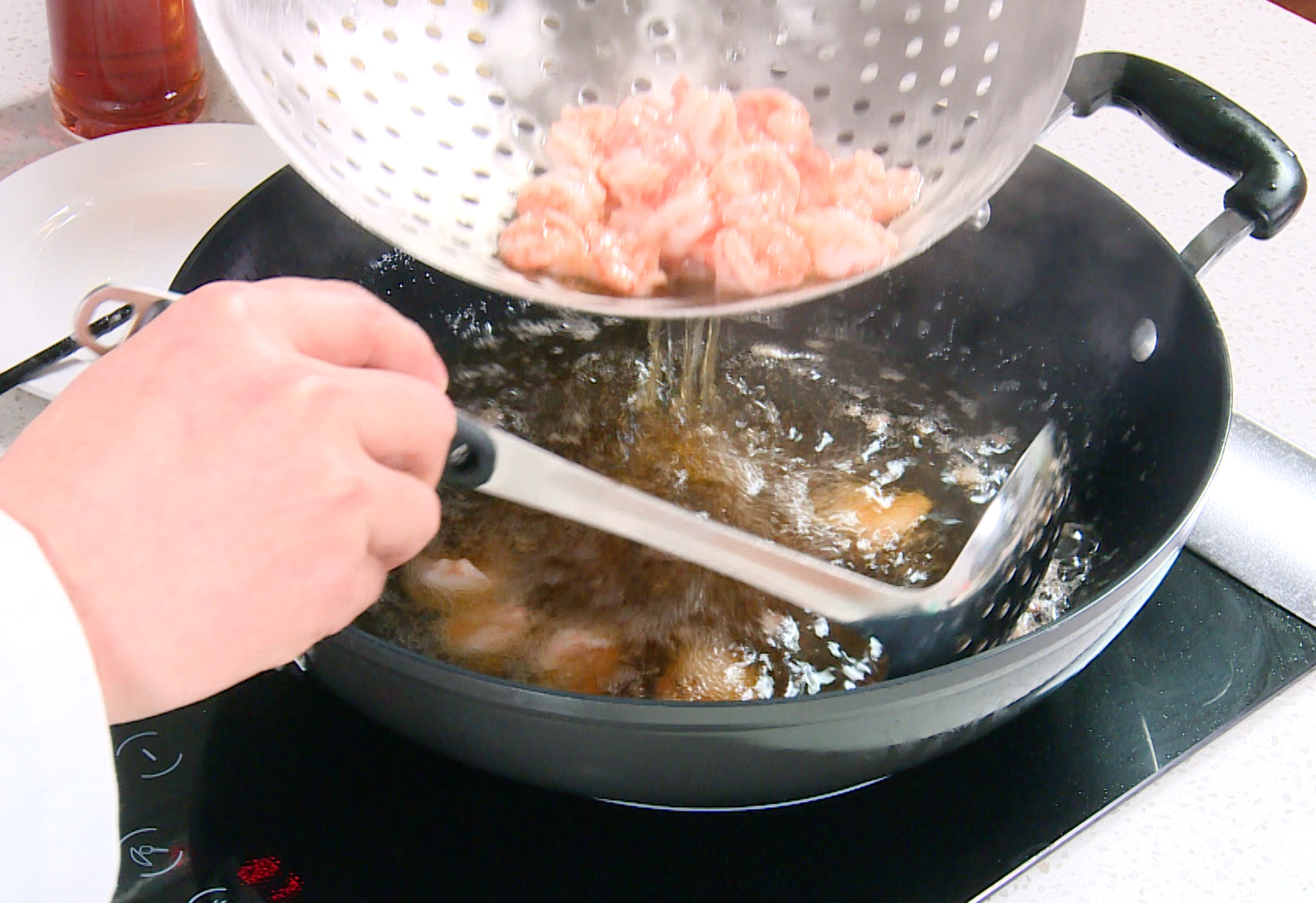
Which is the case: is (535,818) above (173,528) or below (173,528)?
below

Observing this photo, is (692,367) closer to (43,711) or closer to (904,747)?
(904,747)

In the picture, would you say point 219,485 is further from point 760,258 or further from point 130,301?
point 760,258

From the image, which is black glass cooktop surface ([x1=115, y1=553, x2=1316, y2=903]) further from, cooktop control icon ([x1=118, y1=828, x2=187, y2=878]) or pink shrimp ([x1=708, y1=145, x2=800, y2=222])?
pink shrimp ([x1=708, y1=145, x2=800, y2=222])

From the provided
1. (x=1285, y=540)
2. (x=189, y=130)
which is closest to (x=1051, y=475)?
(x=1285, y=540)

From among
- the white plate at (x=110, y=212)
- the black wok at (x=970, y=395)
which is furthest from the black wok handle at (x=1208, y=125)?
the white plate at (x=110, y=212)

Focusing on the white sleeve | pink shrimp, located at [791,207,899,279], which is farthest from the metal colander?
the white sleeve

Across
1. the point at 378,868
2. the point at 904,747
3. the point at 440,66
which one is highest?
the point at 440,66

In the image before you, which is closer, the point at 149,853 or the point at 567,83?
the point at 149,853

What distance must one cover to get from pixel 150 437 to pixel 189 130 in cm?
56

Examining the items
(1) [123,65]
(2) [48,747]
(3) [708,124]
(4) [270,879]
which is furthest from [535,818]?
(1) [123,65]

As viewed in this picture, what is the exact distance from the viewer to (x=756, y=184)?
594 mm

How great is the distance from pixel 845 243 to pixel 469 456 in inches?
7.8

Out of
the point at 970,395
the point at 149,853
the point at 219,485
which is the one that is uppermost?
the point at 219,485

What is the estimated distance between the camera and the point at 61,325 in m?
0.75
